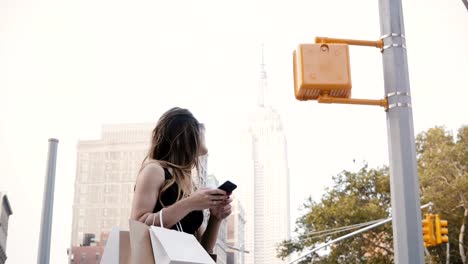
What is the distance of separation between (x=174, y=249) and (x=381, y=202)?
117 ft

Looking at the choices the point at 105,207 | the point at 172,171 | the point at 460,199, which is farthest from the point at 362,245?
the point at 105,207

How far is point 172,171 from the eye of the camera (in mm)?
2988

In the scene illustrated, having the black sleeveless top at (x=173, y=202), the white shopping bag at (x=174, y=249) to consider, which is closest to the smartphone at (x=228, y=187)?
the black sleeveless top at (x=173, y=202)

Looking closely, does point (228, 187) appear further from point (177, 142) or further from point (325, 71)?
point (325, 71)

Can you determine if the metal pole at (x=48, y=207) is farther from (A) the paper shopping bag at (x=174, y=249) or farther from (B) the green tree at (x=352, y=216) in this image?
(B) the green tree at (x=352, y=216)

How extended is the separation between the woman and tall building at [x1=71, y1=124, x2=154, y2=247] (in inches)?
5066

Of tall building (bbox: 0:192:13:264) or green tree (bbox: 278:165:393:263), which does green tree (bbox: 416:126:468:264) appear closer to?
green tree (bbox: 278:165:393:263)

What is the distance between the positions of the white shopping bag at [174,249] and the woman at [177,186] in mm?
169

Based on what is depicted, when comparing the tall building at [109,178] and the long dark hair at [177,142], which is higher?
the tall building at [109,178]

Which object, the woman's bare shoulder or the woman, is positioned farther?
the woman's bare shoulder

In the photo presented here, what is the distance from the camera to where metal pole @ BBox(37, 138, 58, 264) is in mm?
12234

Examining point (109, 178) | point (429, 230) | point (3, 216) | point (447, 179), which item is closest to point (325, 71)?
point (429, 230)

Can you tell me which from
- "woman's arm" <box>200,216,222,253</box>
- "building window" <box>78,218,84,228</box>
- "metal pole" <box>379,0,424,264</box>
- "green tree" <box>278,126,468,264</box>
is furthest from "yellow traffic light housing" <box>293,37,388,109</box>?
"building window" <box>78,218,84,228</box>

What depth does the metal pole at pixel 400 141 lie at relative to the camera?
15.5 feet
